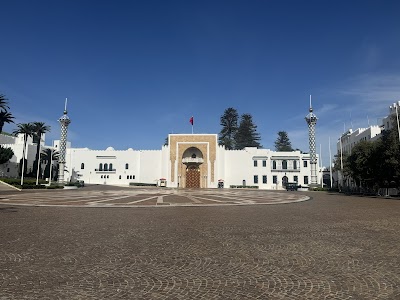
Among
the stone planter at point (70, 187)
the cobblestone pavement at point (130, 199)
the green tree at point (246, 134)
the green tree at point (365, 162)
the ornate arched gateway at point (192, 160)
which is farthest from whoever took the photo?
the green tree at point (246, 134)

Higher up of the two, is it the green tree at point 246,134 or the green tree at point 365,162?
the green tree at point 246,134

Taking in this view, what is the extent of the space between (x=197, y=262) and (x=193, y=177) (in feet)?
210

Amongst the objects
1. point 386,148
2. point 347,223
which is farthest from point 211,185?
point 347,223

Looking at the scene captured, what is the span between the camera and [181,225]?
36.5 feet

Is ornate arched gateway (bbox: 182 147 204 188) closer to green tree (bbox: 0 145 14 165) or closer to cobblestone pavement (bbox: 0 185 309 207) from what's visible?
green tree (bbox: 0 145 14 165)

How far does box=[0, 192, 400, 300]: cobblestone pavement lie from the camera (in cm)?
457

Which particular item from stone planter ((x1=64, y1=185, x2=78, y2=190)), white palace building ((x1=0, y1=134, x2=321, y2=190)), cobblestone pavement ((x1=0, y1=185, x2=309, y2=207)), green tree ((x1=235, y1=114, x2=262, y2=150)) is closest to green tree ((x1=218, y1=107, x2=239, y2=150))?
green tree ((x1=235, y1=114, x2=262, y2=150))

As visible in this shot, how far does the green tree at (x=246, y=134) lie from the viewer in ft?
334

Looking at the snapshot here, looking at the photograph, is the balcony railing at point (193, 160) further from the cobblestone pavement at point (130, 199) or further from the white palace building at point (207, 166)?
the cobblestone pavement at point (130, 199)

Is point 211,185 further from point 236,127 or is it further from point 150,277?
point 150,277

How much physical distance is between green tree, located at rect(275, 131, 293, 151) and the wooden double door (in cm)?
5285

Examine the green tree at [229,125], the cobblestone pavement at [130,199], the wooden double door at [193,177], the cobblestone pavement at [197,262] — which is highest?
the green tree at [229,125]

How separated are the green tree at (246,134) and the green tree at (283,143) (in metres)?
12.7

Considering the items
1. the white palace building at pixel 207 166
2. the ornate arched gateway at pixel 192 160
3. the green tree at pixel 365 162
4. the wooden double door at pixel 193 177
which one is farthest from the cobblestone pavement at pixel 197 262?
the wooden double door at pixel 193 177
